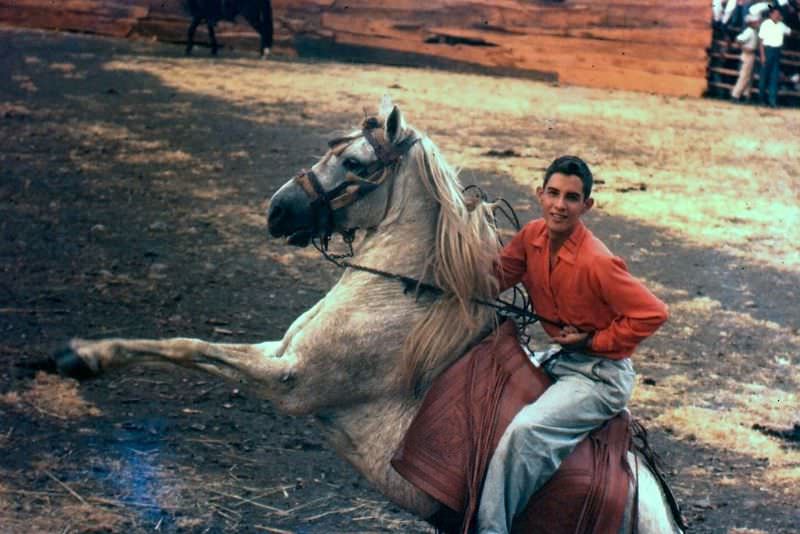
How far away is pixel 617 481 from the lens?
3.94 metres

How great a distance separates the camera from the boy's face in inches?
155

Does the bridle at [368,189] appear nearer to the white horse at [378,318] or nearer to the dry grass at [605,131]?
the white horse at [378,318]

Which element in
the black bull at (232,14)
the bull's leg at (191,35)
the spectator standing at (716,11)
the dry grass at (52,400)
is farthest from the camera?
the black bull at (232,14)

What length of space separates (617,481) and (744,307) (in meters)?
5.46

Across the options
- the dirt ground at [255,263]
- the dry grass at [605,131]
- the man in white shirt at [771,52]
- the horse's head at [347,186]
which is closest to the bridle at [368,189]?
the horse's head at [347,186]

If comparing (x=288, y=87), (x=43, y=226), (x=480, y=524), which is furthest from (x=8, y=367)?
(x=288, y=87)

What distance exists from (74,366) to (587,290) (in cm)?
→ 173

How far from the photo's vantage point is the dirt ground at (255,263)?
5645mm

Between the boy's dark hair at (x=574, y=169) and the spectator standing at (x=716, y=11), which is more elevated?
the spectator standing at (x=716, y=11)

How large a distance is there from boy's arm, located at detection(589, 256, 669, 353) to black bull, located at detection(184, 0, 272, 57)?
16393 mm

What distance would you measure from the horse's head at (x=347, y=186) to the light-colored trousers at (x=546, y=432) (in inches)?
35.9

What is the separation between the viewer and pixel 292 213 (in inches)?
163

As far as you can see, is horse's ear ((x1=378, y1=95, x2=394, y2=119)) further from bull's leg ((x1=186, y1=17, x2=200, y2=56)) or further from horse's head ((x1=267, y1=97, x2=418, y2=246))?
bull's leg ((x1=186, y1=17, x2=200, y2=56))

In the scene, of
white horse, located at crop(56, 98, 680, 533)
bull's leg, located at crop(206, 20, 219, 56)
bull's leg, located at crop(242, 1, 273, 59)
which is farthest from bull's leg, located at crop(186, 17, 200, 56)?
white horse, located at crop(56, 98, 680, 533)
